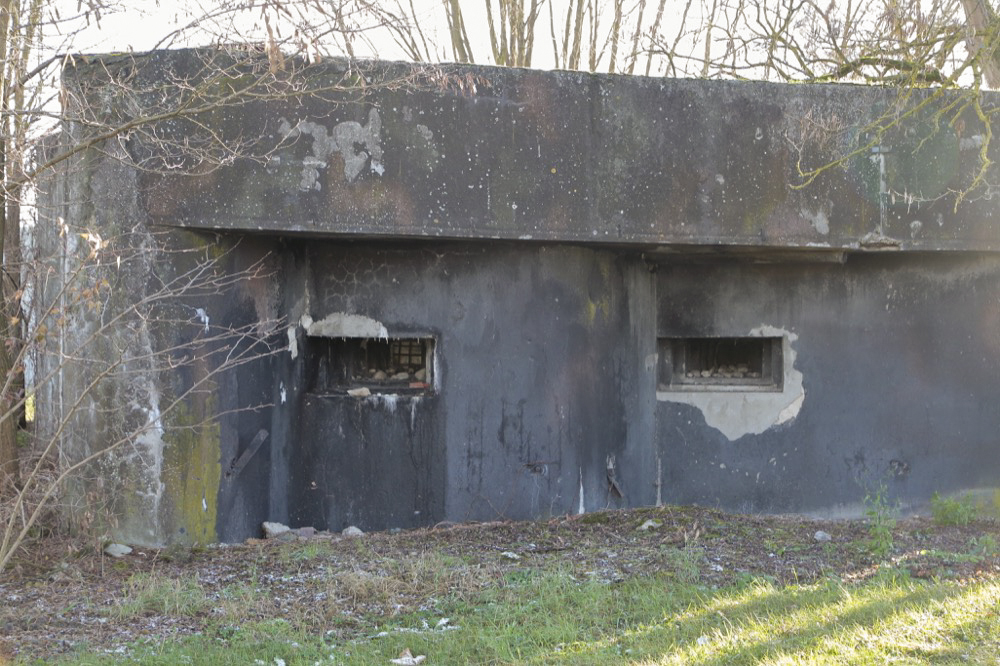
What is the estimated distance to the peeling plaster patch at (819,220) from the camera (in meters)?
6.19

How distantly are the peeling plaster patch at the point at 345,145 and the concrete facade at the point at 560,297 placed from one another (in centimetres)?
1

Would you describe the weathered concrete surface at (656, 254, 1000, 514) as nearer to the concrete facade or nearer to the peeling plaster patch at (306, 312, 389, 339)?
the concrete facade

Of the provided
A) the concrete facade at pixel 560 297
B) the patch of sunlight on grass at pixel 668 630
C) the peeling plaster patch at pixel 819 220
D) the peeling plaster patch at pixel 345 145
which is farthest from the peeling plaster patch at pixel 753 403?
the peeling plaster patch at pixel 345 145

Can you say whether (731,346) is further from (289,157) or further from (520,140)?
(289,157)

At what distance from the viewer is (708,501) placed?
6.95m

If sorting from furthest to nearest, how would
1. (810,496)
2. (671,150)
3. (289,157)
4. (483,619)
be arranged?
(810,496), (671,150), (289,157), (483,619)

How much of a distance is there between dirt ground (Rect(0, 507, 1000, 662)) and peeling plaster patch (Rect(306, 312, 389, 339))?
1232 millimetres

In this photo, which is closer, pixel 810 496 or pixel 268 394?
pixel 268 394

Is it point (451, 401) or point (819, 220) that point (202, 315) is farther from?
point (819, 220)

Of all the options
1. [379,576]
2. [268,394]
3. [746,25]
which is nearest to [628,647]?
[379,576]

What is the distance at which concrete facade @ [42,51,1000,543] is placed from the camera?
5582 mm

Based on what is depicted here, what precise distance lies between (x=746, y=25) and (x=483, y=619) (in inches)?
197

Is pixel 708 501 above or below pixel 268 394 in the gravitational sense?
below

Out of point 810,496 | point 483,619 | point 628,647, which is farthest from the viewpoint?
point 810,496
